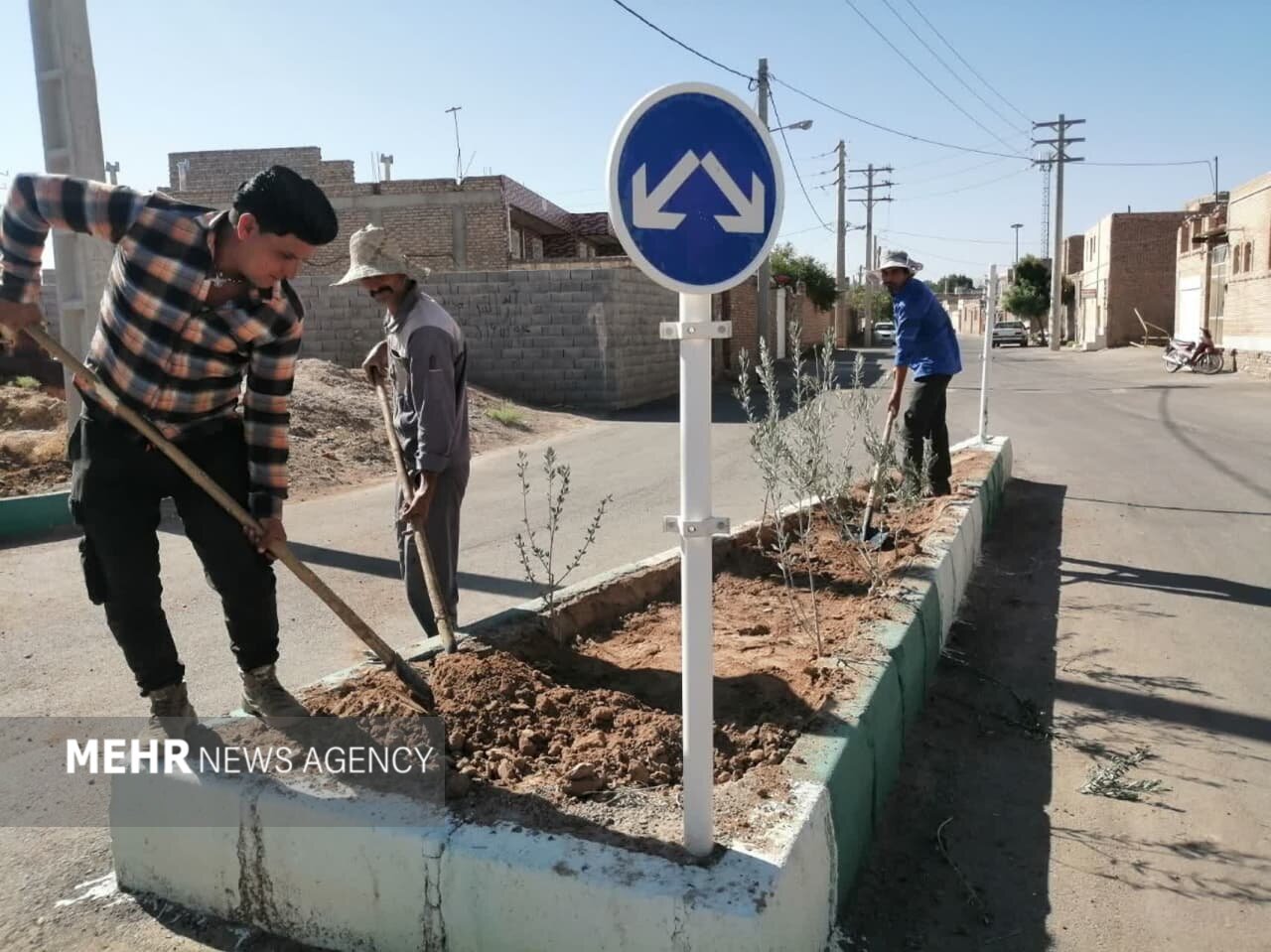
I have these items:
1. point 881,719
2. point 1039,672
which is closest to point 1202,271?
point 1039,672

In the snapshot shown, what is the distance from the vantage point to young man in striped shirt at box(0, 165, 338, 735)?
2.55 meters

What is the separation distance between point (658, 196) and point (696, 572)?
2.57 feet

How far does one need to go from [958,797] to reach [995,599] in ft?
7.78

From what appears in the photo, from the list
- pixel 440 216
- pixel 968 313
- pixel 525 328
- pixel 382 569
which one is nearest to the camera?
pixel 382 569

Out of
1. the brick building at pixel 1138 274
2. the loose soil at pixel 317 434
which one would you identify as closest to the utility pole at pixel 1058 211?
the brick building at pixel 1138 274

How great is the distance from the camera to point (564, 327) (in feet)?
55.2

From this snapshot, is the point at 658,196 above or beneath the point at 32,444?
above

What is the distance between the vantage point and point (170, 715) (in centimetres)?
276

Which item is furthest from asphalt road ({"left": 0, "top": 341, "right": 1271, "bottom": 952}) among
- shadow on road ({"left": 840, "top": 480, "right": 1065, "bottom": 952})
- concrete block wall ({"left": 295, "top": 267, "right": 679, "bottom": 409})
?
concrete block wall ({"left": 295, "top": 267, "right": 679, "bottom": 409})

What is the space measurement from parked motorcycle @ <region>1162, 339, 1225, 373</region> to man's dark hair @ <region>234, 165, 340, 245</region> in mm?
26892

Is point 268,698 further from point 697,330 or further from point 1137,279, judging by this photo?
point 1137,279

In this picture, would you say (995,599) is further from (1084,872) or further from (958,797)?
(1084,872)

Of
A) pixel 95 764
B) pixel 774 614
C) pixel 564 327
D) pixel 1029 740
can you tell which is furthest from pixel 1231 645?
pixel 564 327

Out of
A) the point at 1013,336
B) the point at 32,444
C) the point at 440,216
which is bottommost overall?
the point at 32,444
